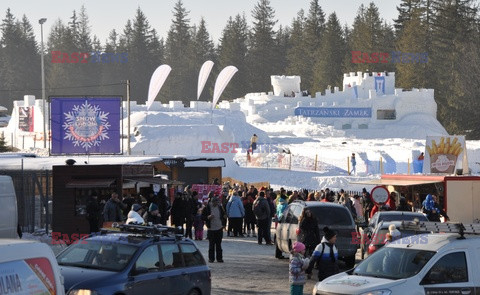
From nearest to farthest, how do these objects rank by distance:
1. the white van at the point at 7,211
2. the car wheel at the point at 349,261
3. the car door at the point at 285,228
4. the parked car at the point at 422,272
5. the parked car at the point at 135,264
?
the parked car at the point at 422,272, the parked car at the point at 135,264, the white van at the point at 7,211, the car wheel at the point at 349,261, the car door at the point at 285,228

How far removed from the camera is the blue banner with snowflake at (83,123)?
33.1 metres

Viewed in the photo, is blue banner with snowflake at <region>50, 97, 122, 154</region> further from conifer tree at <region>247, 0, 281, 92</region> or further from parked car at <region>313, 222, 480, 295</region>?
conifer tree at <region>247, 0, 281, 92</region>

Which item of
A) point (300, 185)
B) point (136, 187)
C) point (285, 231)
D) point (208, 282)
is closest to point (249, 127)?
point (300, 185)

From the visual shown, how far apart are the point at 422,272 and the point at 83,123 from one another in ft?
75.4

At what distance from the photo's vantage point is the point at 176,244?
1331 centimetres

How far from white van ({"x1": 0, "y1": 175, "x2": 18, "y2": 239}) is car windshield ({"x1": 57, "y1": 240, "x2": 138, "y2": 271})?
5040 mm

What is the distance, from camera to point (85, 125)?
33.1m

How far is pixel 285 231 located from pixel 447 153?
1357 cm

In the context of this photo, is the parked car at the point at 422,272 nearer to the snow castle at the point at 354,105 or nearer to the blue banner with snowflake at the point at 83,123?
the blue banner with snowflake at the point at 83,123

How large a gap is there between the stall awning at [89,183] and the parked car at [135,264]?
8597mm

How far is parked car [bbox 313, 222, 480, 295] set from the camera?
37.2ft

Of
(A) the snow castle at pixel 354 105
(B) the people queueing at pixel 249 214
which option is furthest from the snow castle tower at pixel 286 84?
(B) the people queueing at pixel 249 214

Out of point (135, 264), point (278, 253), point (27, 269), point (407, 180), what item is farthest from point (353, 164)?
point (27, 269)

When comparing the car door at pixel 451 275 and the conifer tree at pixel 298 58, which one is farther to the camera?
the conifer tree at pixel 298 58
